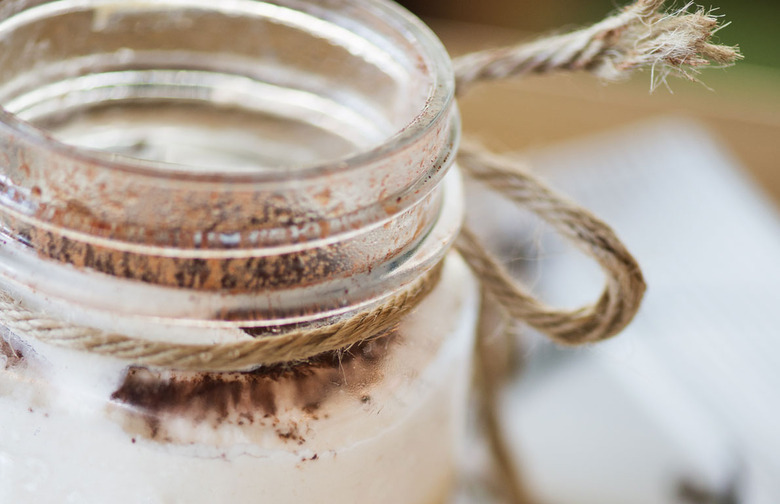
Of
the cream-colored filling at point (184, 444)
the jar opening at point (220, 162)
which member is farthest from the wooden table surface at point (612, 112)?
the cream-colored filling at point (184, 444)

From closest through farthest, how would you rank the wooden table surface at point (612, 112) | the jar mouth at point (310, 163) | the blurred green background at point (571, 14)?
the jar mouth at point (310, 163) → the wooden table surface at point (612, 112) → the blurred green background at point (571, 14)

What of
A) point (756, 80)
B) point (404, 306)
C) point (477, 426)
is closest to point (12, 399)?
point (404, 306)

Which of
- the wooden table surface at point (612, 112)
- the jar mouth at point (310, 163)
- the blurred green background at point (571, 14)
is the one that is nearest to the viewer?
the jar mouth at point (310, 163)

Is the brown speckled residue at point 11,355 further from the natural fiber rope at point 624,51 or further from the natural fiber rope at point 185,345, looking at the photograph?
the natural fiber rope at point 624,51

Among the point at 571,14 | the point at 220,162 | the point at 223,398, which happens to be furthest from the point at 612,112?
the point at 571,14

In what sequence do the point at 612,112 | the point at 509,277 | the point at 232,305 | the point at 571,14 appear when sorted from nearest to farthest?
the point at 232,305 → the point at 509,277 → the point at 612,112 → the point at 571,14

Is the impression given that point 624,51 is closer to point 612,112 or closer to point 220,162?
point 220,162

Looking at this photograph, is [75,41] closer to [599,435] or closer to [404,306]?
[404,306]
